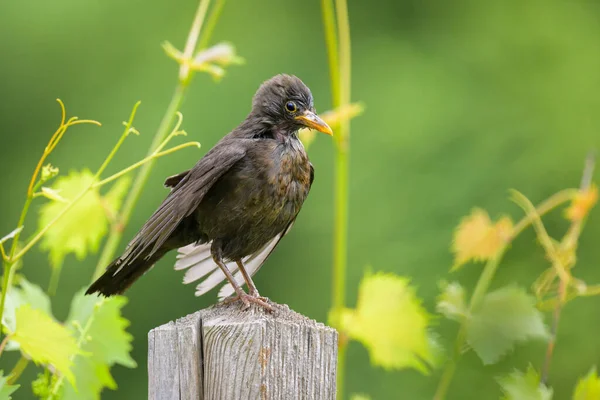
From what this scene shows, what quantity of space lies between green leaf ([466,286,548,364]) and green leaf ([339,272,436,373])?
0.26 m

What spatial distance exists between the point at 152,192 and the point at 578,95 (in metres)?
3.98

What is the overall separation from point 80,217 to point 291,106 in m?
0.98

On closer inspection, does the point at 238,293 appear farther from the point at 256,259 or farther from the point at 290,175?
the point at 256,259

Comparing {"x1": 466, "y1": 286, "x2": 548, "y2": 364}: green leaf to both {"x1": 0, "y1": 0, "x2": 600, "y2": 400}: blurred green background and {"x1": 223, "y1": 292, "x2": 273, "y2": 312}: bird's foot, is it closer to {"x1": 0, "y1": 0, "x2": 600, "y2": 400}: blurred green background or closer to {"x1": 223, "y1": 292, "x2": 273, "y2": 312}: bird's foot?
{"x1": 223, "y1": 292, "x2": 273, "y2": 312}: bird's foot

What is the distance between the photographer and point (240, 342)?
254 centimetres

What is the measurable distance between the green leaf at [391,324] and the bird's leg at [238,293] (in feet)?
0.86

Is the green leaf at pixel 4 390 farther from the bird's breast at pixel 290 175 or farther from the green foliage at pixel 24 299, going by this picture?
the bird's breast at pixel 290 175

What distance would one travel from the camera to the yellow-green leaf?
10.4 ft

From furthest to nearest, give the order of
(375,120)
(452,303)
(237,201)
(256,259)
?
(375,120) → (256,259) → (237,201) → (452,303)

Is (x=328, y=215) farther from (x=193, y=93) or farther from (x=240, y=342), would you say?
(x=240, y=342)

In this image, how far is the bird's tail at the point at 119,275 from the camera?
328 centimetres

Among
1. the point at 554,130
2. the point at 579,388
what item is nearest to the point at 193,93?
the point at 554,130

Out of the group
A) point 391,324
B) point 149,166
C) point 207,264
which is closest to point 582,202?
point 391,324

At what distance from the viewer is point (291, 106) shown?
3.90 metres
